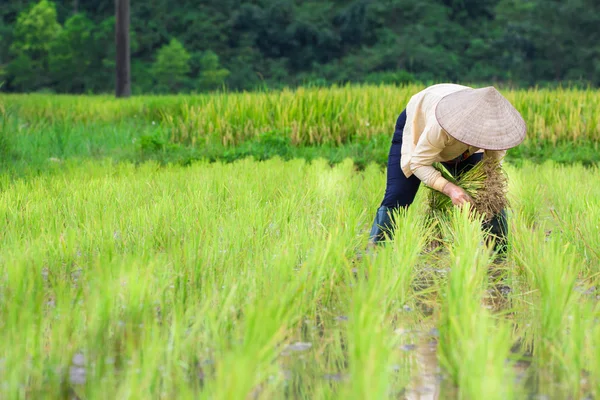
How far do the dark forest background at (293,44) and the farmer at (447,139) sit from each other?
19704mm

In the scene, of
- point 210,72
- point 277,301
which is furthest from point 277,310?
point 210,72

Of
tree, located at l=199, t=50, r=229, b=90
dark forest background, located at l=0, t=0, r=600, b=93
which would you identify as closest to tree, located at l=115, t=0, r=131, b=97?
dark forest background, located at l=0, t=0, r=600, b=93

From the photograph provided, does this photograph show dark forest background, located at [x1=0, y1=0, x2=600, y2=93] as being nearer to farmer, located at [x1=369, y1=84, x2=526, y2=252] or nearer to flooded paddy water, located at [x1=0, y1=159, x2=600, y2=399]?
farmer, located at [x1=369, y1=84, x2=526, y2=252]

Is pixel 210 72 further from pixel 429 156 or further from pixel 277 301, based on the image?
pixel 277 301

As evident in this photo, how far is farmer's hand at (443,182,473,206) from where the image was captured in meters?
3.17

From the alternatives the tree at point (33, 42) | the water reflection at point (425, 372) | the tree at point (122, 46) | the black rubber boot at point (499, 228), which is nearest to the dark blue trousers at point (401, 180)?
the black rubber boot at point (499, 228)

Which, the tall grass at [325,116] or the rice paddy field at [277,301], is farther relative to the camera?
the tall grass at [325,116]

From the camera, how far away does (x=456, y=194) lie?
3176 mm

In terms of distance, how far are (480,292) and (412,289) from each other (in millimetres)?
294

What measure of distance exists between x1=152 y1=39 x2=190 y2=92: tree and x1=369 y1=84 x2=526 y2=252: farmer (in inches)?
807

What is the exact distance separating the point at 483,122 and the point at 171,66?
2180 cm

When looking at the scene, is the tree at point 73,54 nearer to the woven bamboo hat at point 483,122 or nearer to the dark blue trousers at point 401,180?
the dark blue trousers at point 401,180

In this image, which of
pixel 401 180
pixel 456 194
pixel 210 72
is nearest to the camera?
pixel 456 194

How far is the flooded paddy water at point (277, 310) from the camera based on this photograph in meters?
1.76
